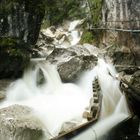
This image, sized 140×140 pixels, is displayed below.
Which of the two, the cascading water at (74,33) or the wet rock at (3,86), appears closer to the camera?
the wet rock at (3,86)

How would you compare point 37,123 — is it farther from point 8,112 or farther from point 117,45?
point 117,45

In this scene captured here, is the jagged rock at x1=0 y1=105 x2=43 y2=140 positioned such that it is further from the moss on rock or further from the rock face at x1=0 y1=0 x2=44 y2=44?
the rock face at x1=0 y1=0 x2=44 y2=44

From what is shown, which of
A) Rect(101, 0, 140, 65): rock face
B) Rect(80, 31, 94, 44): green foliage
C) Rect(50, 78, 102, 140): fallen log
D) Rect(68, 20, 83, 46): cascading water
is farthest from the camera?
Rect(68, 20, 83, 46): cascading water

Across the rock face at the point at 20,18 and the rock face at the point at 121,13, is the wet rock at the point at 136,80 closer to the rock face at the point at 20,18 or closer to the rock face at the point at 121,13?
the rock face at the point at 121,13

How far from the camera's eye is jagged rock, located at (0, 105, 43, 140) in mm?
9016

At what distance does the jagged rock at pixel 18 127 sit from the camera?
9.02 metres

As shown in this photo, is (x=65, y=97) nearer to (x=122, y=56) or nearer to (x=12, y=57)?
(x=12, y=57)

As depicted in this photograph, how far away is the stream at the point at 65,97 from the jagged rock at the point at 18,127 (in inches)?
18.3

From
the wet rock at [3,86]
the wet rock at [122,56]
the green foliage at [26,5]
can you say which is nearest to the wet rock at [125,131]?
the wet rock at [3,86]

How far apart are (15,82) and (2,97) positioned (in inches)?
59.4

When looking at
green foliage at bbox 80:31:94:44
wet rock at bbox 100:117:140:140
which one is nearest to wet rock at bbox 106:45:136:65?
green foliage at bbox 80:31:94:44

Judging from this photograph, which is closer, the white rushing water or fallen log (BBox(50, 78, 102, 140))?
fallen log (BBox(50, 78, 102, 140))

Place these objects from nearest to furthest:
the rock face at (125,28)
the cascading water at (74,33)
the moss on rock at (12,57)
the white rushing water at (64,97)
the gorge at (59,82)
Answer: the gorge at (59,82) → the white rushing water at (64,97) → the moss on rock at (12,57) → the rock face at (125,28) → the cascading water at (74,33)

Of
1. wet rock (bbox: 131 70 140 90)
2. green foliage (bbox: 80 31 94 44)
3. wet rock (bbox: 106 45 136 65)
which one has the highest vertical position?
green foliage (bbox: 80 31 94 44)
